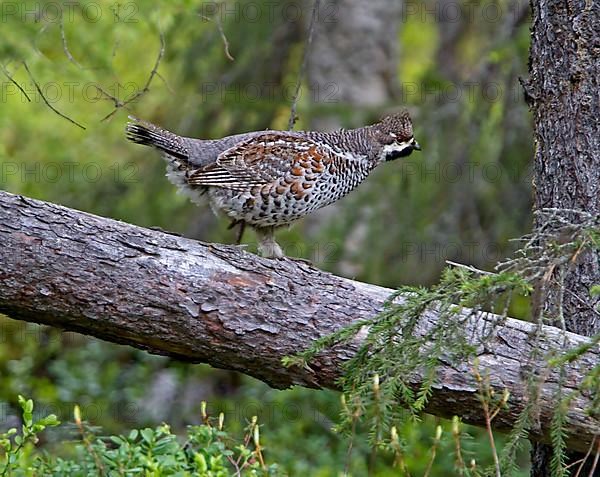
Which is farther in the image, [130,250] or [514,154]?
[514,154]

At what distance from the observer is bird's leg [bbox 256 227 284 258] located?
18.4 ft

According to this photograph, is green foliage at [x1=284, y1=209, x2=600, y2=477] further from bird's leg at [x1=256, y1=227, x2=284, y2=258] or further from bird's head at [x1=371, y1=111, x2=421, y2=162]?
bird's head at [x1=371, y1=111, x2=421, y2=162]

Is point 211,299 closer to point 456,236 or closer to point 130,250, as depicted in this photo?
point 130,250

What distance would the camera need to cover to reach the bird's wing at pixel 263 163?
17.4 feet

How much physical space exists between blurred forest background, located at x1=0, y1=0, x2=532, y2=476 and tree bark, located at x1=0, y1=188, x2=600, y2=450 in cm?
251

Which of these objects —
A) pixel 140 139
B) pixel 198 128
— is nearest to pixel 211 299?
pixel 140 139

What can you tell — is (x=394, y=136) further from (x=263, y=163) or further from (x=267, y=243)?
(x=267, y=243)

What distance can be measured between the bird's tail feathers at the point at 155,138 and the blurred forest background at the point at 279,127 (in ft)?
4.99

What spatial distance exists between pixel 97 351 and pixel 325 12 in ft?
14.6

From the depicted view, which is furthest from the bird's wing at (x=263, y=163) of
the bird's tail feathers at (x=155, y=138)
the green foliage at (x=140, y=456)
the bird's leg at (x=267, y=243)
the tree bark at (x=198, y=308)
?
the green foliage at (x=140, y=456)

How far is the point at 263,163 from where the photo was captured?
5367 mm

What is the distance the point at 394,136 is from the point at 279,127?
521 centimetres

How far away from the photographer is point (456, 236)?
8109 mm

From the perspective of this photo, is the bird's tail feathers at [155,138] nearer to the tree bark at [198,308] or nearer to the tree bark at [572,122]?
the tree bark at [198,308]
